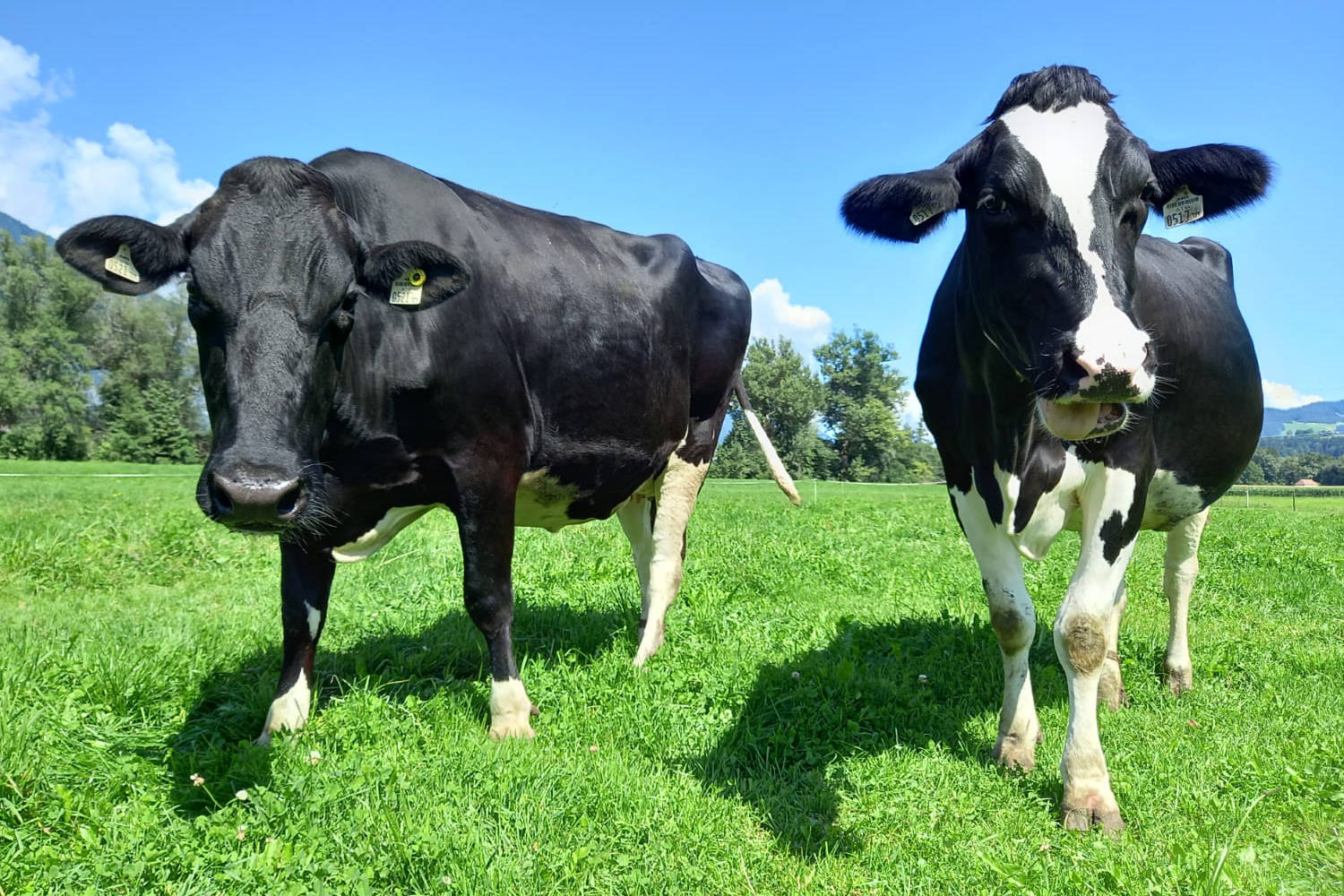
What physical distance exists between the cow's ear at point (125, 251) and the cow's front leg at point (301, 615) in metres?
1.37

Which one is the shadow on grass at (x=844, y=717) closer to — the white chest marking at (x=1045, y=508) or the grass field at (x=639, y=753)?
the grass field at (x=639, y=753)

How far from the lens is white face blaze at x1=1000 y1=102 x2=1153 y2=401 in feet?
9.28

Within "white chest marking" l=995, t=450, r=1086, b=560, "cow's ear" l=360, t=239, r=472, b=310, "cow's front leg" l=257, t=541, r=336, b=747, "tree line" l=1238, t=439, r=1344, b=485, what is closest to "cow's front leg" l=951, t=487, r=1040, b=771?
"white chest marking" l=995, t=450, r=1086, b=560

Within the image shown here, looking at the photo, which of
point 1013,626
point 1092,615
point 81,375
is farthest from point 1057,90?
point 81,375

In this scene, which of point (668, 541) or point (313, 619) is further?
point (668, 541)

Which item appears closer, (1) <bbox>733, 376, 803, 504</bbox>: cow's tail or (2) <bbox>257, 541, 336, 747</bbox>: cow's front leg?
(2) <bbox>257, 541, 336, 747</bbox>: cow's front leg

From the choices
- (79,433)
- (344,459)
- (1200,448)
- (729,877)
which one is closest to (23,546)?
(344,459)

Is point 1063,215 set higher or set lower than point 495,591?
higher

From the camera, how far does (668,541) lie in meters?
6.46

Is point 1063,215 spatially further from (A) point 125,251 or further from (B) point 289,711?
(B) point 289,711

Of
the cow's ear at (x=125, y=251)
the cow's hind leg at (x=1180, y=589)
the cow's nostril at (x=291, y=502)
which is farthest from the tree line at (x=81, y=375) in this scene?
the cow's hind leg at (x=1180, y=589)

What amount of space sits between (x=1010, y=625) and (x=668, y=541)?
9.04ft

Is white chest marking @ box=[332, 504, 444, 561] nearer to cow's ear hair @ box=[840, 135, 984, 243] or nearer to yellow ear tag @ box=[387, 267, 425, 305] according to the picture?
yellow ear tag @ box=[387, 267, 425, 305]

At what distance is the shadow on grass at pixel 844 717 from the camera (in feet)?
12.2
